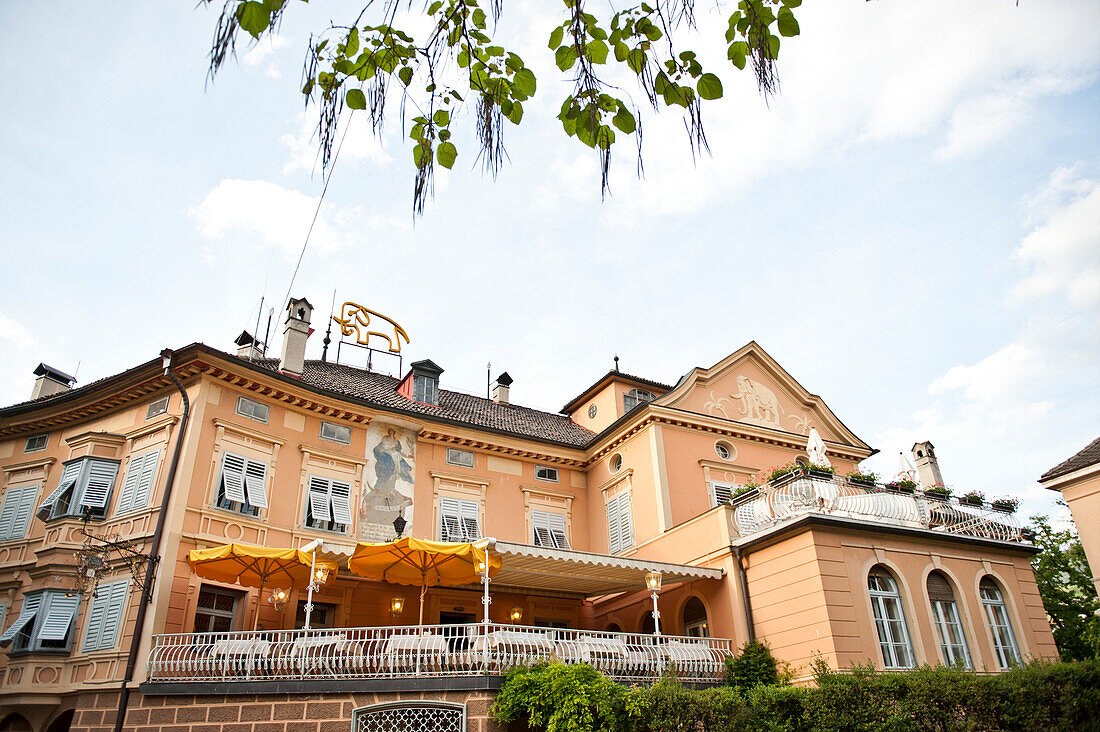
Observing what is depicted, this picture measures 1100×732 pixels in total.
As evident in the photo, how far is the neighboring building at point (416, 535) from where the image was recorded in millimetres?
12562

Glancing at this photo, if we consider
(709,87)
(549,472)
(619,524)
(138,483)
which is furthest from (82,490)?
(709,87)

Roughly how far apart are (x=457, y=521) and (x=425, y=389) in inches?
168

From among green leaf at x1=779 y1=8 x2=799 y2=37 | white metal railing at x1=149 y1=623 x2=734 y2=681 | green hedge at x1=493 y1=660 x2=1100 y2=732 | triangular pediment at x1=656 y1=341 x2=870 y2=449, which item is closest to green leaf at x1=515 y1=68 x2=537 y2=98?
green leaf at x1=779 y1=8 x2=799 y2=37

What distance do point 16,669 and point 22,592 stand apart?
180 centimetres

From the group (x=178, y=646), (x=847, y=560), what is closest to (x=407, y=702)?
(x=178, y=646)

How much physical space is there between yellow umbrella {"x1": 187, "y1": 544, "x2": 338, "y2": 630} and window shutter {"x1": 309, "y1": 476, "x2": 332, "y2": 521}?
2.16 metres

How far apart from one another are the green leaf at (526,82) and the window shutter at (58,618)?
15002 millimetres

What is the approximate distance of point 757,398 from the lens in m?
21.7

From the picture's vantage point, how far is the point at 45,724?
13672 mm

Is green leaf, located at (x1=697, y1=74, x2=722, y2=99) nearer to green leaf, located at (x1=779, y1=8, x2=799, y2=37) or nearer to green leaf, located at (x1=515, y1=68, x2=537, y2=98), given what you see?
green leaf, located at (x1=779, y1=8, x2=799, y2=37)

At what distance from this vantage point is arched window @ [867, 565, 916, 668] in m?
13.9

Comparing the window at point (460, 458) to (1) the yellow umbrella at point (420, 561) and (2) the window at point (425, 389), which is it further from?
(1) the yellow umbrella at point (420, 561)

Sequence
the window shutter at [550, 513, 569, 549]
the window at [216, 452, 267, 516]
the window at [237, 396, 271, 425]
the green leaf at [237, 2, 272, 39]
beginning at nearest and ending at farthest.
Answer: the green leaf at [237, 2, 272, 39] → the window at [216, 452, 267, 516] → the window at [237, 396, 271, 425] → the window shutter at [550, 513, 569, 549]

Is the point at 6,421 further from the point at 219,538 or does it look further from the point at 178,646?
the point at 178,646
